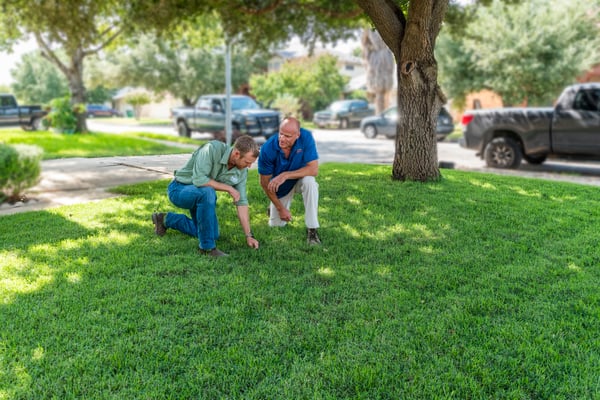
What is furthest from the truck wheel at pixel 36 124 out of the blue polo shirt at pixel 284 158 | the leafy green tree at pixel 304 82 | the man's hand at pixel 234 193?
the man's hand at pixel 234 193

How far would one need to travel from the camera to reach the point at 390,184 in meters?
7.77

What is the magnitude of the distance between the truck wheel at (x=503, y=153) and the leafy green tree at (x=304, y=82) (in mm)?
23591

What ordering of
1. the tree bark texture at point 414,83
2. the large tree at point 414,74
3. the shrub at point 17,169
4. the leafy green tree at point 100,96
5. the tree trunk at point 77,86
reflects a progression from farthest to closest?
the leafy green tree at point 100,96
the tree trunk at point 77,86
the tree bark texture at point 414,83
the large tree at point 414,74
the shrub at point 17,169

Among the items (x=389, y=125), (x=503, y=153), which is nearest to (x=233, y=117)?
(x=389, y=125)

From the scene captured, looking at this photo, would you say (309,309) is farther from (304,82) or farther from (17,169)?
(304,82)

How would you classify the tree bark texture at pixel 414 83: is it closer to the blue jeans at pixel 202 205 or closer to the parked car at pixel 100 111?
the blue jeans at pixel 202 205

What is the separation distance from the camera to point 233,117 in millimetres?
18672

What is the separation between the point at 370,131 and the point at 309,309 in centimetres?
1987

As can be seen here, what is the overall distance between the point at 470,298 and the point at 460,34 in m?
13.8

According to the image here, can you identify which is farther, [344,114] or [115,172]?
[344,114]

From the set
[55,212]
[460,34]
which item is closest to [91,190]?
[55,212]

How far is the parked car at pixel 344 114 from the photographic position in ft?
98.0

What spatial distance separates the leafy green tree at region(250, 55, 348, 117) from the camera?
35.6 m

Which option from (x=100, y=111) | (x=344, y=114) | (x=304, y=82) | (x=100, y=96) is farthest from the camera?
(x=100, y=96)
